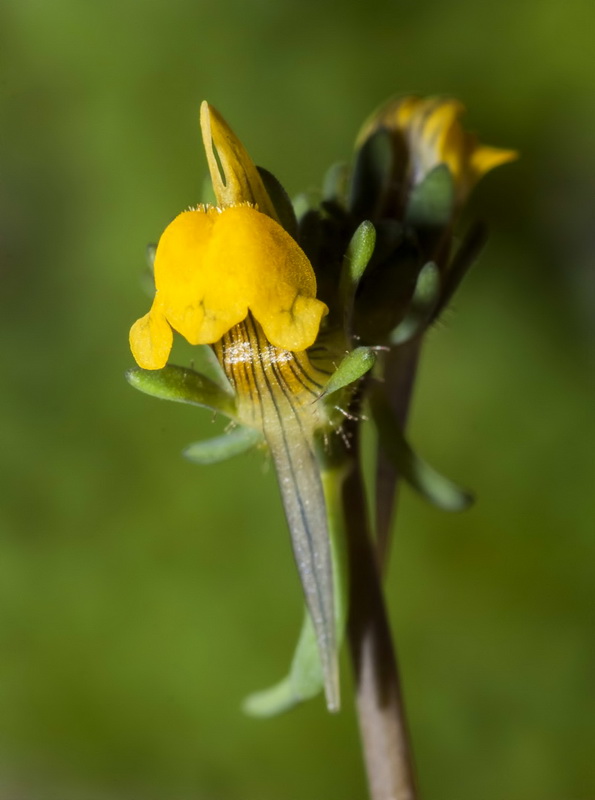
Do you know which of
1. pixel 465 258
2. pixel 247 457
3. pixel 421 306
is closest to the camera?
pixel 421 306

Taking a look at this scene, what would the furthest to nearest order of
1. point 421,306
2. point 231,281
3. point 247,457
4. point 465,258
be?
point 247,457 → point 465,258 → point 421,306 → point 231,281

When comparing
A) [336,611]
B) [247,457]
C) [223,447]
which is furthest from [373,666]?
[247,457]

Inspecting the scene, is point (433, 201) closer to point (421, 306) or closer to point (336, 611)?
point (421, 306)

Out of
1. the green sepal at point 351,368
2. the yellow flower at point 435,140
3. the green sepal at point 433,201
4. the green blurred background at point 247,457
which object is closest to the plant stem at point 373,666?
the green sepal at point 351,368

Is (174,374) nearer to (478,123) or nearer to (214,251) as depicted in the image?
(214,251)

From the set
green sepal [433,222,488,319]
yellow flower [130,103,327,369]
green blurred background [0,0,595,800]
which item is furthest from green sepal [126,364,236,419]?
green blurred background [0,0,595,800]

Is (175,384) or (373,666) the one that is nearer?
(175,384)
